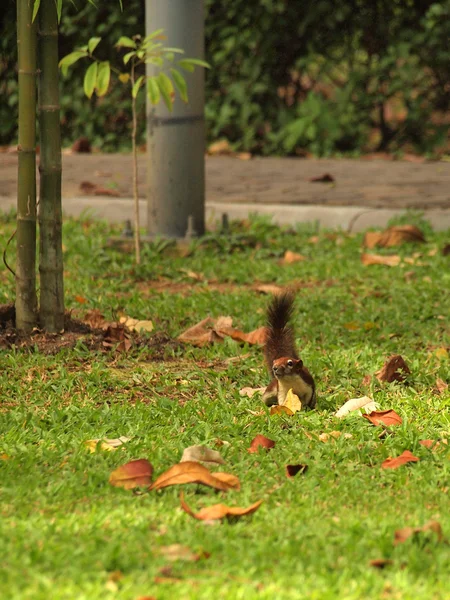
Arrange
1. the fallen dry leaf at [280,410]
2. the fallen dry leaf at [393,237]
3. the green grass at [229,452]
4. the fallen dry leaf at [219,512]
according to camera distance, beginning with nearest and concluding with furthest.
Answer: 1. the green grass at [229,452]
2. the fallen dry leaf at [219,512]
3. the fallen dry leaf at [280,410]
4. the fallen dry leaf at [393,237]

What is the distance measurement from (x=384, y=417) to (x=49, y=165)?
1.66m

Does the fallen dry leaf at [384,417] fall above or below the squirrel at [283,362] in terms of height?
below

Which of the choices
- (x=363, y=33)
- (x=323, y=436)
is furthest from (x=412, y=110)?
(x=323, y=436)

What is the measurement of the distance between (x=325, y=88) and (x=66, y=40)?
9.10 feet

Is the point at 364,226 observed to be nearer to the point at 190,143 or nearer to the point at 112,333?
the point at 190,143

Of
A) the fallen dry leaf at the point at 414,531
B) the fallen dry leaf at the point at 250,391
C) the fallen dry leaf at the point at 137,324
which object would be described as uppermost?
the fallen dry leaf at the point at 137,324

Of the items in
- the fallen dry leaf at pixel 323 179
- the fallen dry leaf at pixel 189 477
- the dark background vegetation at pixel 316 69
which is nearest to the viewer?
the fallen dry leaf at pixel 189 477

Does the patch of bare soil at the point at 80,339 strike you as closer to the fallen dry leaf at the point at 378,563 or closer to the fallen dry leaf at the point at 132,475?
the fallen dry leaf at the point at 132,475

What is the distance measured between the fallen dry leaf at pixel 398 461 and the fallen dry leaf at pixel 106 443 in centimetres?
83

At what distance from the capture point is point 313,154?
33.9 feet

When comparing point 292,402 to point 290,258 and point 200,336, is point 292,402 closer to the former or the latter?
point 200,336

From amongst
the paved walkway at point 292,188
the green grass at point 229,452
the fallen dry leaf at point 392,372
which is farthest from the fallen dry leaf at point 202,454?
the paved walkway at point 292,188

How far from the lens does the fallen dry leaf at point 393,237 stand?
6.62 metres

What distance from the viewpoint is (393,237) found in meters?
6.62
